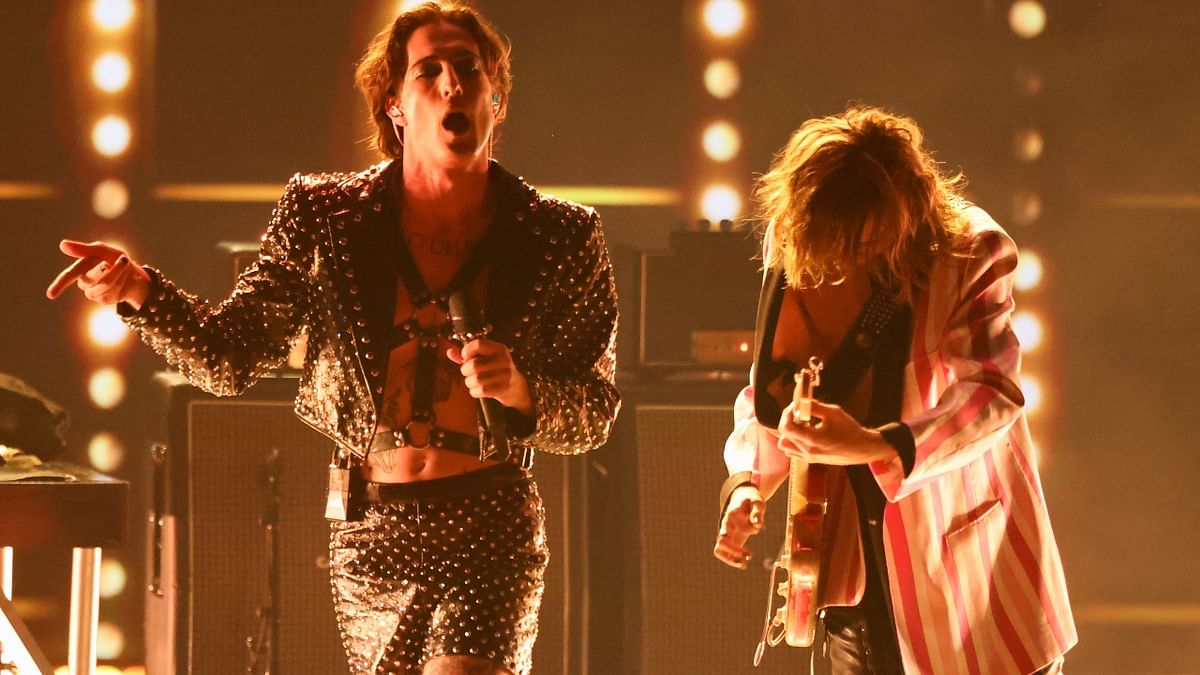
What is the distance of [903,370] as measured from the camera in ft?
7.77

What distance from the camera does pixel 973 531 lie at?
7.50ft

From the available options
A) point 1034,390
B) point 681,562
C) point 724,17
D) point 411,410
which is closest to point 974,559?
point 411,410

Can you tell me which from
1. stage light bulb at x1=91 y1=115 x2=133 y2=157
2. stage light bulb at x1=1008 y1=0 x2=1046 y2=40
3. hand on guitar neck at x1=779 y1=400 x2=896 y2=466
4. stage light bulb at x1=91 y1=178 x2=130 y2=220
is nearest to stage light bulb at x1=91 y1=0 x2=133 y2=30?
stage light bulb at x1=91 y1=115 x2=133 y2=157

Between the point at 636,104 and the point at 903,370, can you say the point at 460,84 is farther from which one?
the point at 636,104

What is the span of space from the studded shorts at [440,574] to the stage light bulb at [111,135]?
11.8 ft

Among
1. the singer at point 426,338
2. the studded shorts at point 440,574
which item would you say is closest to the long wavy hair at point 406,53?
the singer at point 426,338

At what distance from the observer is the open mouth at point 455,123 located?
2564 mm

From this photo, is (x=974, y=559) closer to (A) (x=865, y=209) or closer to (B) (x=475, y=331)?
(A) (x=865, y=209)

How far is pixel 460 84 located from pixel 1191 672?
15.6 ft

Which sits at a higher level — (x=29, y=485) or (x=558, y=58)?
(x=558, y=58)

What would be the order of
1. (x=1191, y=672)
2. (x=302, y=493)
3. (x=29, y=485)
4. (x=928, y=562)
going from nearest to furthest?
(x=928, y=562) < (x=29, y=485) < (x=302, y=493) < (x=1191, y=672)

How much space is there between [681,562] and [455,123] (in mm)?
2086

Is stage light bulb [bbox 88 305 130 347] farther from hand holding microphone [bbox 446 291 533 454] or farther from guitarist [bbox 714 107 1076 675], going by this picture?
guitarist [bbox 714 107 1076 675]

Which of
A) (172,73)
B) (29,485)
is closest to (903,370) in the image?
(29,485)
